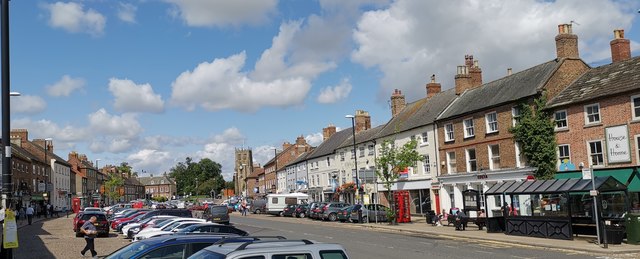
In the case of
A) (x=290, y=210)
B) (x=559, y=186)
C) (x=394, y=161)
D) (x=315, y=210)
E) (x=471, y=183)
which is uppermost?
(x=394, y=161)

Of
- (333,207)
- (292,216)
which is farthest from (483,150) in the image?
(292,216)

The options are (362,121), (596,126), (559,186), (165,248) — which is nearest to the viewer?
(165,248)

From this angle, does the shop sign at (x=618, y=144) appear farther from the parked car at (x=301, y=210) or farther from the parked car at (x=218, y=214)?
the parked car at (x=301, y=210)

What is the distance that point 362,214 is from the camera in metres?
46.2

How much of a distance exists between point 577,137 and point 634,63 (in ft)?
16.7

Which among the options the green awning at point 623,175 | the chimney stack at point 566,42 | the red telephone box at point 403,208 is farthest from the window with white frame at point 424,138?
the green awning at point 623,175

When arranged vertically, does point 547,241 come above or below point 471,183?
below

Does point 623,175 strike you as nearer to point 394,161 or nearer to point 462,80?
point 394,161

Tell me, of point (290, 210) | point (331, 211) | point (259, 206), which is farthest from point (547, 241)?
point (259, 206)

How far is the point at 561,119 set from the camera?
34906 mm

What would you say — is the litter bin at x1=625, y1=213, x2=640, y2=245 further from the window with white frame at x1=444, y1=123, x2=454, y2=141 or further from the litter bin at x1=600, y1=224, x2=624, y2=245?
the window with white frame at x1=444, y1=123, x2=454, y2=141

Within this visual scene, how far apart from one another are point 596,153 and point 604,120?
1887 mm

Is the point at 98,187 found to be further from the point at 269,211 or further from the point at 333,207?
the point at 333,207

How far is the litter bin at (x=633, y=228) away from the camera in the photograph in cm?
2275
